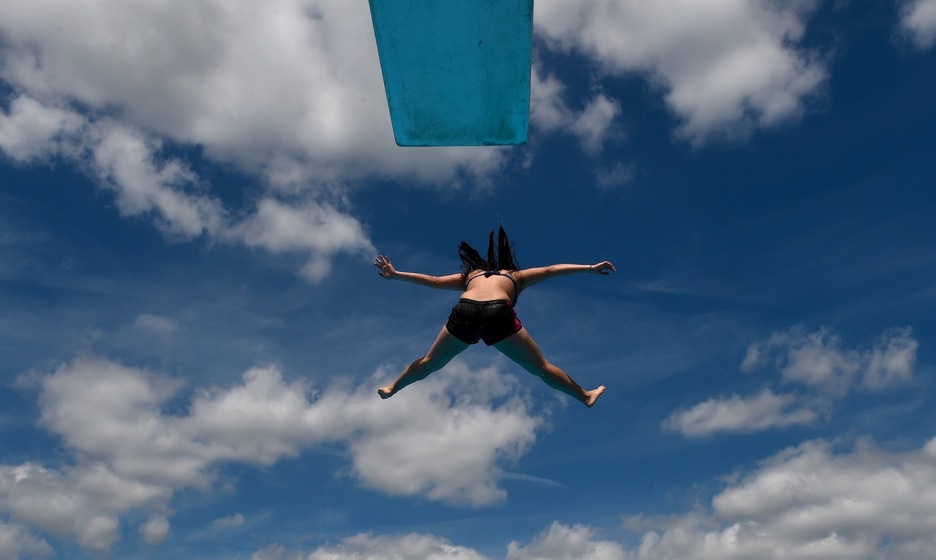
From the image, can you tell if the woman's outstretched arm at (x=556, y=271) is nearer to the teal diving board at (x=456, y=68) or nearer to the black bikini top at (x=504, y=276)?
the black bikini top at (x=504, y=276)

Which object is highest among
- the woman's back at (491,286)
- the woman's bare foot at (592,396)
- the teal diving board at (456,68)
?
the teal diving board at (456,68)

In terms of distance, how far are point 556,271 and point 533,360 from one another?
0.99m

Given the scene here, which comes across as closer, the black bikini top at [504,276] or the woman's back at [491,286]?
the woman's back at [491,286]

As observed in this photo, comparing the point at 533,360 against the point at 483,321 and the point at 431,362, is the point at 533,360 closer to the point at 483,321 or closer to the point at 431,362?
the point at 483,321

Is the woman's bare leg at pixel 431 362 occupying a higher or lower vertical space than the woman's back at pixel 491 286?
lower

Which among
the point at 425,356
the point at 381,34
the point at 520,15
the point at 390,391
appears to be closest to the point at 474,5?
the point at 520,15

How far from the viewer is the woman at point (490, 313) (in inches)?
321

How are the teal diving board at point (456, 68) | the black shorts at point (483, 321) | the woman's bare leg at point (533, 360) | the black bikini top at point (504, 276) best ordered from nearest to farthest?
the teal diving board at point (456, 68) → the black shorts at point (483, 321) → the woman's bare leg at point (533, 360) → the black bikini top at point (504, 276)

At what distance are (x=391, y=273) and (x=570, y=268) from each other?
197cm

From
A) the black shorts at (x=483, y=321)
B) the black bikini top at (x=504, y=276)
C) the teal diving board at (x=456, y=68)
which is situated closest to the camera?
the teal diving board at (x=456, y=68)

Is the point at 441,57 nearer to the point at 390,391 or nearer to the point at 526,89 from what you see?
the point at 526,89

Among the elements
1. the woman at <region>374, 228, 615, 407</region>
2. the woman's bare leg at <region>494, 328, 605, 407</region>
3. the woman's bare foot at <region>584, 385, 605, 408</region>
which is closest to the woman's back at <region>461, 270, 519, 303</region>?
the woman at <region>374, 228, 615, 407</region>

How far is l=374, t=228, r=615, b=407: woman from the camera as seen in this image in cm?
816

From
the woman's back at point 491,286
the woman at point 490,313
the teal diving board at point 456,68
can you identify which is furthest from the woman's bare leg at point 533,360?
the teal diving board at point 456,68
